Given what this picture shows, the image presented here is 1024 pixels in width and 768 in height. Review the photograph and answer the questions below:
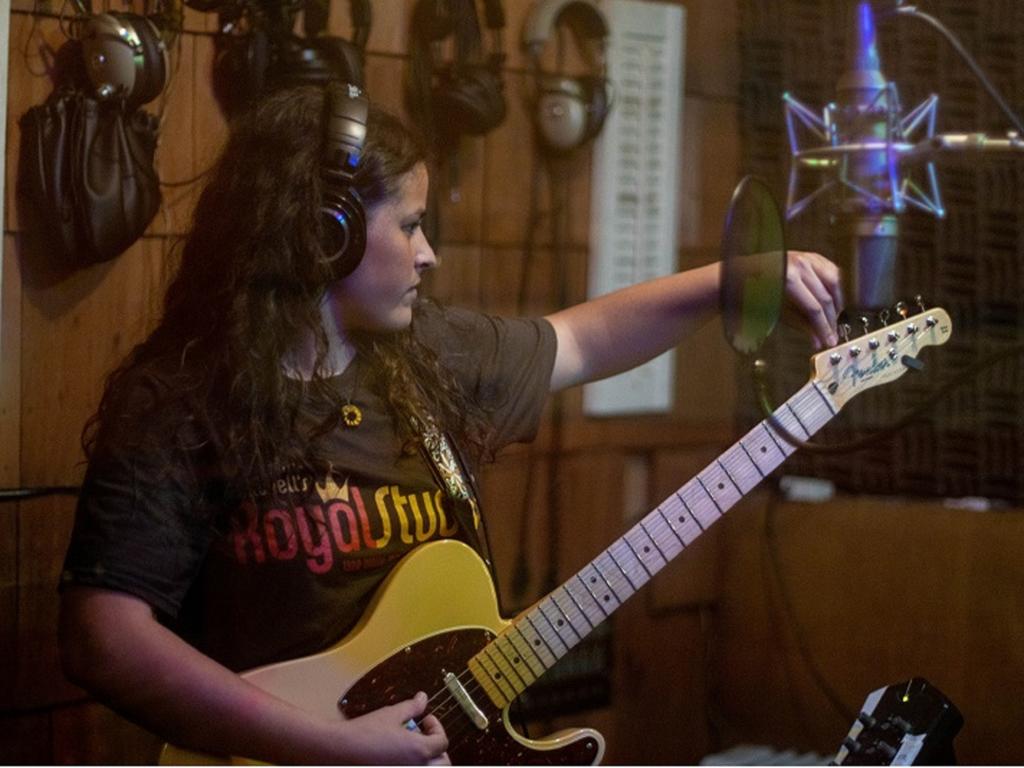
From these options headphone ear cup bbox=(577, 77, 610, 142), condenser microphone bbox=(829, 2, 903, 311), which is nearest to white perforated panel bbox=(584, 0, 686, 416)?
headphone ear cup bbox=(577, 77, 610, 142)

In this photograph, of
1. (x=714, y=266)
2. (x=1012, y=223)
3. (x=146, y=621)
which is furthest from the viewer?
(x=1012, y=223)

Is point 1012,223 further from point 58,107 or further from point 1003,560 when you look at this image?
point 58,107

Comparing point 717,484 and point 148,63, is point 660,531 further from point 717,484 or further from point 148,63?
point 148,63

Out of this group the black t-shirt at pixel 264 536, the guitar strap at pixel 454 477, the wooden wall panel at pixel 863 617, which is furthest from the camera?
the wooden wall panel at pixel 863 617

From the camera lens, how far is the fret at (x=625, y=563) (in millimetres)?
1052

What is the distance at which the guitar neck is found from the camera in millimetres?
1037

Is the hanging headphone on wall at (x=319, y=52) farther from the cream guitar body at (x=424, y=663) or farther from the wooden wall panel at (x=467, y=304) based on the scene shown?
the cream guitar body at (x=424, y=663)

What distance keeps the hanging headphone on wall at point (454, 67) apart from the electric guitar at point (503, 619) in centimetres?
34

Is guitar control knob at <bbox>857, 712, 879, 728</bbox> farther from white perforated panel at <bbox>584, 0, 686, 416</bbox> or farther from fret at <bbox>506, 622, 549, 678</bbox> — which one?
A: white perforated panel at <bbox>584, 0, 686, 416</bbox>

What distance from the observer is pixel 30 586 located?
3.05 ft

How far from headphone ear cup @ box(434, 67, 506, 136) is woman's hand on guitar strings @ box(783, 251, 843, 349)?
27 cm

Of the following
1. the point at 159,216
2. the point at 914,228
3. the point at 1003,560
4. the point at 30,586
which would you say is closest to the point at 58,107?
the point at 159,216

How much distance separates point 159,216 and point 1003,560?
85cm

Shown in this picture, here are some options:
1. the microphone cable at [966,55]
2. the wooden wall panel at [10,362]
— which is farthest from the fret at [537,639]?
the microphone cable at [966,55]
